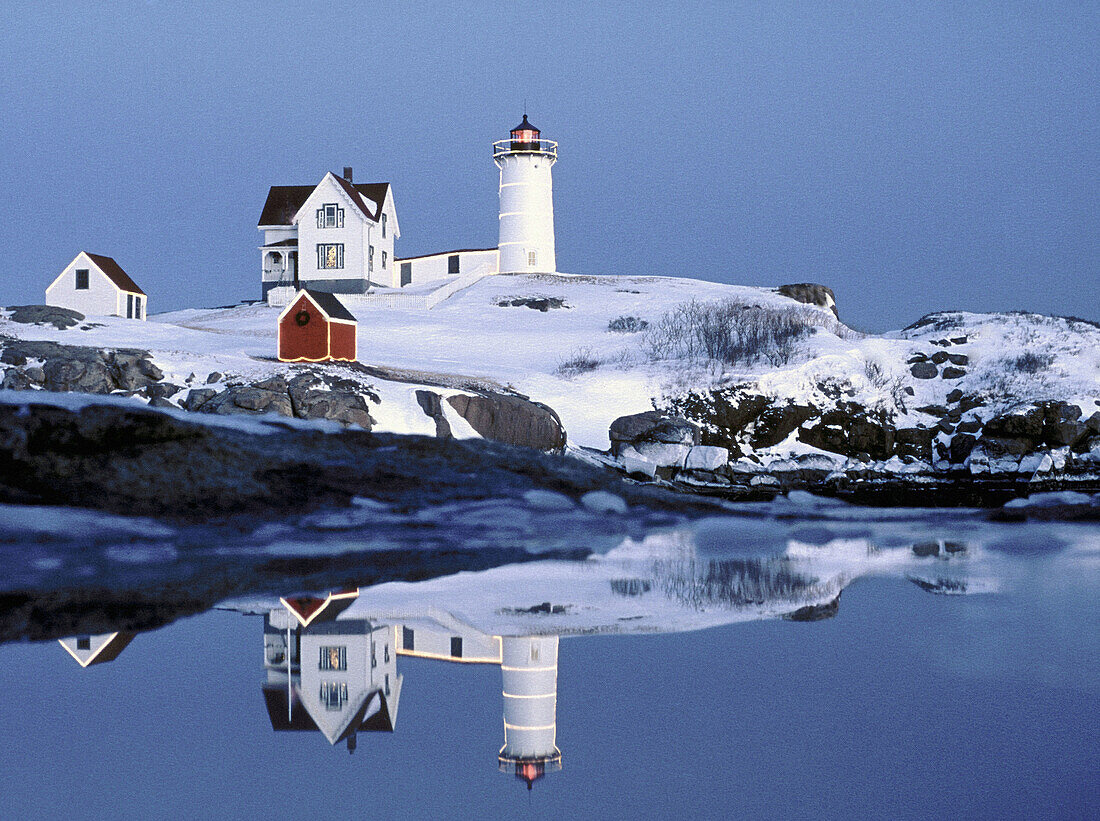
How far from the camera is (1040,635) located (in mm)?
3859

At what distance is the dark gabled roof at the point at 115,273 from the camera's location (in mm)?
53766

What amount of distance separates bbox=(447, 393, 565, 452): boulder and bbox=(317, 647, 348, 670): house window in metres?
26.5

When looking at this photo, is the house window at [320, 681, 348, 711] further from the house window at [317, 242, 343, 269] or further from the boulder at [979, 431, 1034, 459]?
the house window at [317, 242, 343, 269]

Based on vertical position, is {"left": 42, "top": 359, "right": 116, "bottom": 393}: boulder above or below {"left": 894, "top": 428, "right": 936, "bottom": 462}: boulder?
above

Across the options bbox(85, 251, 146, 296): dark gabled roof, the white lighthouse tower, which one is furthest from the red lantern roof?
bbox(85, 251, 146, 296): dark gabled roof

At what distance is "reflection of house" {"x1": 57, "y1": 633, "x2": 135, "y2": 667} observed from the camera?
3.22 metres

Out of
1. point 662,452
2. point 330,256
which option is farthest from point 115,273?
point 662,452

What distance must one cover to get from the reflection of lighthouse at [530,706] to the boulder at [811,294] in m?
55.9

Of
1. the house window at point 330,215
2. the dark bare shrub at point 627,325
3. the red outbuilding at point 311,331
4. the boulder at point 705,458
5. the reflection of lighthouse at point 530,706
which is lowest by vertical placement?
the reflection of lighthouse at point 530,706

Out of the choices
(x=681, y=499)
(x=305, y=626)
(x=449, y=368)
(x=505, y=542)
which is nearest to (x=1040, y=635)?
(x=305, y=626)

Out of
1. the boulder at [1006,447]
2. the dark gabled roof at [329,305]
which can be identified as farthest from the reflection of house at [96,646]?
the boulder at [1006,447]

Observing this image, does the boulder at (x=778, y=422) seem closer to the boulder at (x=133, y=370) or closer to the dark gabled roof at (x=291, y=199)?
the boulder at (x=133, y=370)

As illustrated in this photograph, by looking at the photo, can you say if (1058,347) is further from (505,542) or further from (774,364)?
(505,542)

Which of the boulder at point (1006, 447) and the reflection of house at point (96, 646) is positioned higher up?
the boulder at point (1006, 447)
